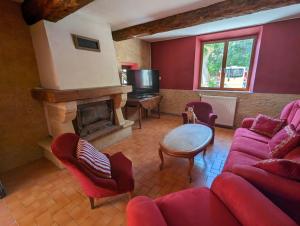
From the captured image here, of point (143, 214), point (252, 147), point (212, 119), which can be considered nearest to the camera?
point (143, 214)

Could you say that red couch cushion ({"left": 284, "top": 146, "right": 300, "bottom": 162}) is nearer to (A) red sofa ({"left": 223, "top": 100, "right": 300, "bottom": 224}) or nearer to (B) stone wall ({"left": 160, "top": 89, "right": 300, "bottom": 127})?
(A) red sofa ({"left": 223, "top": 100, "right": 300, "bottom": 224})

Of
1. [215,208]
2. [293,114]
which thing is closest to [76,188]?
[215,208]

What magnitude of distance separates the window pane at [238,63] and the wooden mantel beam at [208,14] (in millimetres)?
1849

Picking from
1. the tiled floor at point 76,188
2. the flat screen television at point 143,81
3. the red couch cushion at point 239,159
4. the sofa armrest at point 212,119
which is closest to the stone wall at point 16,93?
the tiled floor at point 76,188

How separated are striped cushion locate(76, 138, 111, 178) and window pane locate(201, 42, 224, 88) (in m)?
3.86

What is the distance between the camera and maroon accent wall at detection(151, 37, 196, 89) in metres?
4.36

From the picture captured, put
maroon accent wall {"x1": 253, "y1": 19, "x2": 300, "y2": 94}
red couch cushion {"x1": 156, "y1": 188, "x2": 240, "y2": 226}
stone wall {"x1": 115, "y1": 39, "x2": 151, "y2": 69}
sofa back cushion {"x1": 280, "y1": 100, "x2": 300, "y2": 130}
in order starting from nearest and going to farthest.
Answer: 1. red couch cushion {"x1": 156, "y1": 188, "x2": 240, "y2": 226}
2. sofa back cushion {"x1": 280, "y1": 100, "x2": 300, "y2": 130}
3. maroon accent wall {"x1": 253, "y1": 19, "x2": 300, "y2": 94}
4. stone wall {"x1": 115, "y1": 39, "x2": 151, "y2": 69}

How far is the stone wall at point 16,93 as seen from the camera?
6.88 ft

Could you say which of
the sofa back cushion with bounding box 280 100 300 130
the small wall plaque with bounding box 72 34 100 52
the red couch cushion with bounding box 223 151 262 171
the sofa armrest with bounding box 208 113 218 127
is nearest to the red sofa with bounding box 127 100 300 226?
the red couch cushion with bounding box 223 151 262 171

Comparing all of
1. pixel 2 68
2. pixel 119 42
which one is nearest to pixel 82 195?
pixel 2 68

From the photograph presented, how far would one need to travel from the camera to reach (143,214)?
896mm

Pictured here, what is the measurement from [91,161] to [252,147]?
6.48 ft

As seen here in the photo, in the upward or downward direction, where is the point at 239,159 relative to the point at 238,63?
downward

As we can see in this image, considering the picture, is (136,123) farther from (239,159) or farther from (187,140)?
(239,159)
